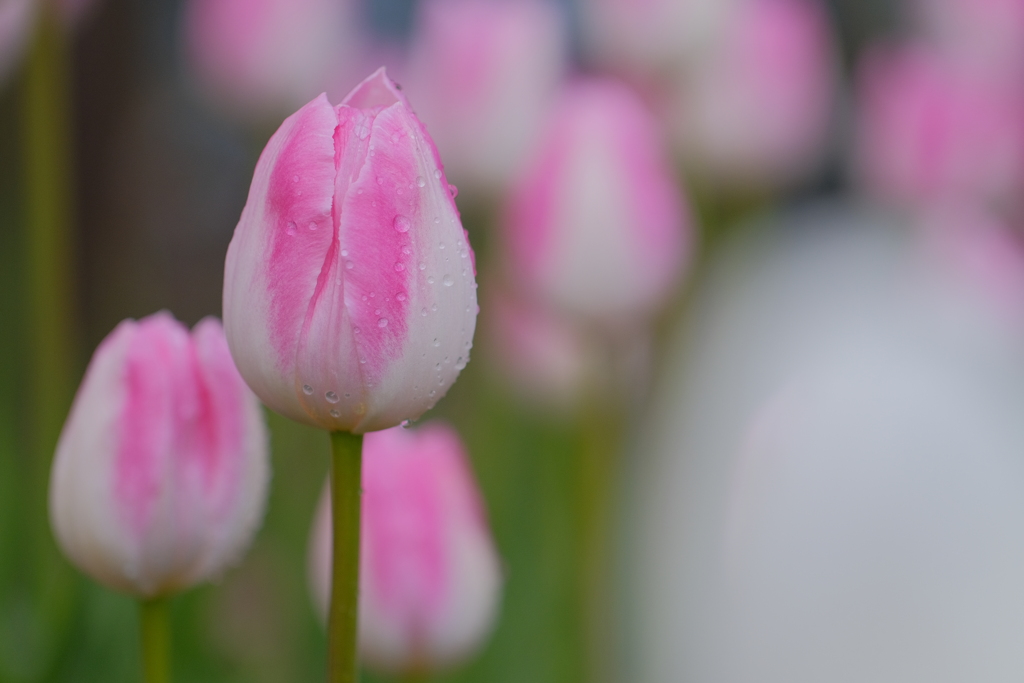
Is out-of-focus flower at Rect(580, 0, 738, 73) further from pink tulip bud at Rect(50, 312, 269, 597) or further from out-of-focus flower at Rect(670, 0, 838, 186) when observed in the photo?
pink tulip bud at Rect(50, 312, 269, 597)

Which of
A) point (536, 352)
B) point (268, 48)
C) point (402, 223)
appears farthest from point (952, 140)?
point (402, 223)

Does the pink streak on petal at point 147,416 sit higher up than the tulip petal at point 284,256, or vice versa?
the tulip petal at point 284,256

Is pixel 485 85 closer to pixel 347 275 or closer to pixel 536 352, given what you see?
pixel 536 352

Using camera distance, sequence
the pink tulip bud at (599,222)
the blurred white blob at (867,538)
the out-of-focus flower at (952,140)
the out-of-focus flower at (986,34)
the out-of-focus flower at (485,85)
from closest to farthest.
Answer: the blurred white blob at (867,538)
the pink tulip bud at (599,222)
the out-of-focus flower at (485,85)
the out-of-focus flower at (952,140)
the out-of-focus flower at (986,34)

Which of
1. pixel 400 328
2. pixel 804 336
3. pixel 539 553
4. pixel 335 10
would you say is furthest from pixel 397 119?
pixel 335 10

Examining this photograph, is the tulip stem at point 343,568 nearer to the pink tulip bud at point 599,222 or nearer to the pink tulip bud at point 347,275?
the pink tulip bud at point 347,275

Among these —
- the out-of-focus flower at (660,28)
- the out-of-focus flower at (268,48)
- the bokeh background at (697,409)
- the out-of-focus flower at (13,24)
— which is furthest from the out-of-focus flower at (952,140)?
the out-of-focus flower at (13,24)
